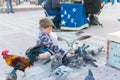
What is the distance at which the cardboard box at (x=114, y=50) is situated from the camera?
2828 mm

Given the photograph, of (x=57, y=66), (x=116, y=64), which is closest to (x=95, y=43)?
(x=116, y=64)

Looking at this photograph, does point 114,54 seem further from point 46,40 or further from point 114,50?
point 46,40

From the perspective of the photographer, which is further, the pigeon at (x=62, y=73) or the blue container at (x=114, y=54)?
the blue container at (x=114, y=54)

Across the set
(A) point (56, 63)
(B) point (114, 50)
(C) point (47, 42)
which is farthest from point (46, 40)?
(B) point (114, 50)

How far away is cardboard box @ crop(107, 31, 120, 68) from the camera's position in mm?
2828

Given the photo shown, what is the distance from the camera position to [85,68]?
9.62 feet

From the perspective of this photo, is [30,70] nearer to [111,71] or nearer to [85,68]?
[85,68]

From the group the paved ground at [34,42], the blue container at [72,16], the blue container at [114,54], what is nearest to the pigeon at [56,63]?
the paved ground at [34,42]

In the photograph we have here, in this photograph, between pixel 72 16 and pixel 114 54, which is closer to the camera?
pixel 114 54

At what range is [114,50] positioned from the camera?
2.88m

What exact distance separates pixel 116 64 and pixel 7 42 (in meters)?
2.15

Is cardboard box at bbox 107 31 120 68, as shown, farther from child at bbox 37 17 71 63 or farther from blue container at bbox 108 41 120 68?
child at bbox 37 17 71 63

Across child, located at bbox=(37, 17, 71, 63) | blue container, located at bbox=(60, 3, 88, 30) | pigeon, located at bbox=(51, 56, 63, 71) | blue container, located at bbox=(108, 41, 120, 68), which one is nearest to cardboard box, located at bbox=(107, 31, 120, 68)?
blue container, located at bbox=(108, 41, 120, 68)

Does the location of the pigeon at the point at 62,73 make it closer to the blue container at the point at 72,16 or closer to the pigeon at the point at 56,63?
the pigeon at the point at 56,63
